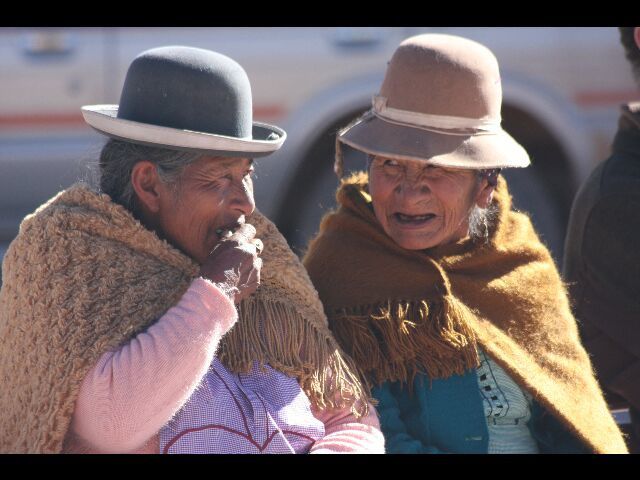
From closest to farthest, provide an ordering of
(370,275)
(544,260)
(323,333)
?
(323,333) → (370,275) → (544,260)

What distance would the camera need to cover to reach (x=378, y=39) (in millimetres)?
→ 5258

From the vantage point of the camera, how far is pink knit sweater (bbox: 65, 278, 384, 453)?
2.28m

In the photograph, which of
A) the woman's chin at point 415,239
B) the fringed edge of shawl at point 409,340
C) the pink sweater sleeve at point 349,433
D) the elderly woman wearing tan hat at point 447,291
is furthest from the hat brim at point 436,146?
the pink sweater sleeve at point 349,433

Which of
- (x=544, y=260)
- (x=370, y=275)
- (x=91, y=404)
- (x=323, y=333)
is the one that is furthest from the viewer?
(x=544, y=260)

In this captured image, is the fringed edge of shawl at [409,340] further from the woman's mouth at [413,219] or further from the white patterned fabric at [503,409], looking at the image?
the woman's mouth at [413,219]

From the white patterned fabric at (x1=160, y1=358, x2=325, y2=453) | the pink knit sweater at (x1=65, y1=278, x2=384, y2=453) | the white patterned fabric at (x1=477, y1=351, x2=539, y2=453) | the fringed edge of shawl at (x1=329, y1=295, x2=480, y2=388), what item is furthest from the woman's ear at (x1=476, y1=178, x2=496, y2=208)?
the pink knit sweater at (x1=65, y1=278, x2=384, y2=453)

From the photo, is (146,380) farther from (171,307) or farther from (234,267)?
(234,267)

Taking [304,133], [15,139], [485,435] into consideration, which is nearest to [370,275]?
[485,435]

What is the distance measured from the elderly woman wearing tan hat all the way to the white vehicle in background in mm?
2270

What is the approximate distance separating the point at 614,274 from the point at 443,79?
0.85m

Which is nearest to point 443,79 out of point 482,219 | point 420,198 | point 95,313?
point 420,198

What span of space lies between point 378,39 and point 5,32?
6.01 feet

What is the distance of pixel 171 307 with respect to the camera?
243cm

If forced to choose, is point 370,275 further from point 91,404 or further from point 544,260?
point 91,404
